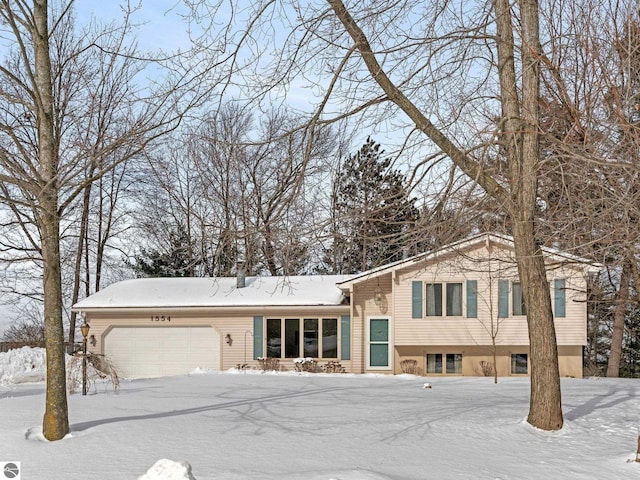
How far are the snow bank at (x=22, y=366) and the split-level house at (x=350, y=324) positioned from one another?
2.52 m

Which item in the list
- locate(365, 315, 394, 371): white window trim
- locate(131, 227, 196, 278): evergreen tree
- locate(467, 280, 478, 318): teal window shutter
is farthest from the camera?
locate(131, 227, 196, 278): evergreen tree

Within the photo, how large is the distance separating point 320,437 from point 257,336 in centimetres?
1386

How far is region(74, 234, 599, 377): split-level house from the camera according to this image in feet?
71.4

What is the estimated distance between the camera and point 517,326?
21703 millimetres

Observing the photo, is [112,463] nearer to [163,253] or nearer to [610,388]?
[610,388]

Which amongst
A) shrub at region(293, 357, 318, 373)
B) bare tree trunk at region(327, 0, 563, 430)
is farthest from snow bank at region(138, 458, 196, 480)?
shrub at region(293, 357, 318, 373)

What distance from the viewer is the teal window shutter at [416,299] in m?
22.1

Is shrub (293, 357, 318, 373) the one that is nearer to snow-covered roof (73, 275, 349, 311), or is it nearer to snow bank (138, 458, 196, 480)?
snow-covered roof (73, 275, 349, 311)

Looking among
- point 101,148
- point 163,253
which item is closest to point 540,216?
point 101,148

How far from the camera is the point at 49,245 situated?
9852 millimetres

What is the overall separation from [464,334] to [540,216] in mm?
10849

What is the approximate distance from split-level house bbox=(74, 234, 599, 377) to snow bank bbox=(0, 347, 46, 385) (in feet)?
8.27

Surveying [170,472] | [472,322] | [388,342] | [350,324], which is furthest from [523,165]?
[350,324]

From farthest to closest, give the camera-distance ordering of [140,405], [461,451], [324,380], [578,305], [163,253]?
[163,253], [578,305], [324,380], [140,405], [461,451]
